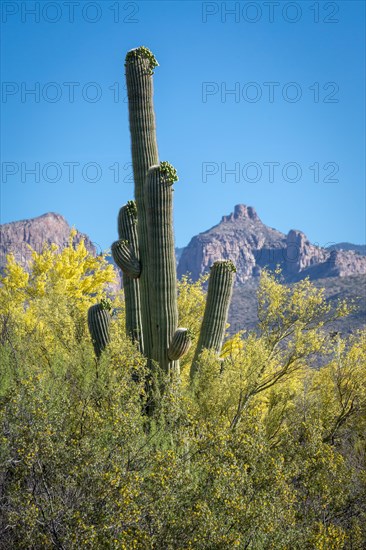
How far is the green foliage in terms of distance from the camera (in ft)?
26.1

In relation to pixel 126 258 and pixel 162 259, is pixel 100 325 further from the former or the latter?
pixel 162 259

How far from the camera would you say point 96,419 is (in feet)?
32.4

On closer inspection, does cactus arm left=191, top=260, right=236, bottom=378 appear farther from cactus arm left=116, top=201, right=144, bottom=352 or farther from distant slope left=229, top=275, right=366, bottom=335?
distant slope left=229, top=275, right=366, bottom=335

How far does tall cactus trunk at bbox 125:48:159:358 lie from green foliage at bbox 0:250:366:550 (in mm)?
1052

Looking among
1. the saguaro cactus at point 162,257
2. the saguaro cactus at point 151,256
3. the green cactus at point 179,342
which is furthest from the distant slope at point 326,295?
the green cactus at point 179,342

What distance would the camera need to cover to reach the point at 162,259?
13750 mm

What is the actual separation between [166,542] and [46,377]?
5.03 metres

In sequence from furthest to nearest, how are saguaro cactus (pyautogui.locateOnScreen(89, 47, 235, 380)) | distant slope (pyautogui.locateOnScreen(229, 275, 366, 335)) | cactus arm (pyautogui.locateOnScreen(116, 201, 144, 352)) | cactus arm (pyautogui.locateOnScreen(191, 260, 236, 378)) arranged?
distant slope (pyautogui.locateOnScreen(229, 275, 366, 335)), cactus arm (pyautogui.locateOnScreen(191, 260, 236, 378)), cactus arm (pyautogui.locateOnScreen(116, 201, 144, 352)), saguaro cactus (pyautogui.locateOnScreen(89, 47, 235, 380))

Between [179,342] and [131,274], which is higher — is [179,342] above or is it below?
below

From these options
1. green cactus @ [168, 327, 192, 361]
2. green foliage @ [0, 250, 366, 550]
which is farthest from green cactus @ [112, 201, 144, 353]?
green cactus @ [168, 327, 192, 361]

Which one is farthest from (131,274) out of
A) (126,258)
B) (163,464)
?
(163,464)

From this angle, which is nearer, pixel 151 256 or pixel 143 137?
pixel 151 256

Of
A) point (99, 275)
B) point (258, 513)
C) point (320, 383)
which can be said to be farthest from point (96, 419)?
point (99, 275)

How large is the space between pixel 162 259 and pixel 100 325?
1998 millimetres
